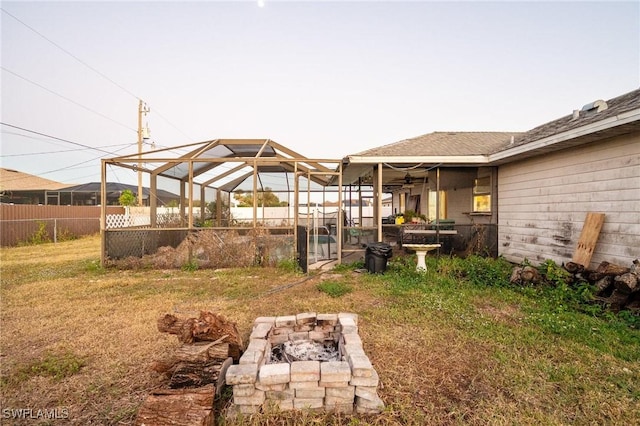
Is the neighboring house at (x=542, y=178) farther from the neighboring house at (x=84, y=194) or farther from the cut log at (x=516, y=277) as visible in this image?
the neighboring house at (x=84, y=194)

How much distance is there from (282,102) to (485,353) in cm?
1196

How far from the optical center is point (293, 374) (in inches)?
82.0

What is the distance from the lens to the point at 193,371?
2250 mm

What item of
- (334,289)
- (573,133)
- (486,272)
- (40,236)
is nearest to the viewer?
(573,133)

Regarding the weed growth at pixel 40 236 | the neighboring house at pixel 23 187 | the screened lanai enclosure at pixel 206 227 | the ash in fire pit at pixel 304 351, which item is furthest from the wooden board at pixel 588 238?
the neighboring house at pixel 23 187

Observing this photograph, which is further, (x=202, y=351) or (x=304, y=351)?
(x=304, y=351)

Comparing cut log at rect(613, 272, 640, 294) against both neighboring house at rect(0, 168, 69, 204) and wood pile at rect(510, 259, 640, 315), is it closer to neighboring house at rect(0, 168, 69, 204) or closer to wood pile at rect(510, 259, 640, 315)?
wood pile at rect(510, 259, 640, 315)

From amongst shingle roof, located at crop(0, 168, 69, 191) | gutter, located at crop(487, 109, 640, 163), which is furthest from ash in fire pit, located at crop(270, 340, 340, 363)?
shingle roof, located at crop(0, 168, 69, 191)

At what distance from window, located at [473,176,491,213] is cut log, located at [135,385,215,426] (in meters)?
8.57

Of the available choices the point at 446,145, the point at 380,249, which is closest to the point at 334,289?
the point at 380,249

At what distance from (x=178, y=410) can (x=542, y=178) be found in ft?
25.5

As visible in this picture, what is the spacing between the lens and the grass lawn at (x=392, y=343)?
7.14 feet

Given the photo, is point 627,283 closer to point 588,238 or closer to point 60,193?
point 588,238

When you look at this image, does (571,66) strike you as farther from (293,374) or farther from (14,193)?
(14,193)
